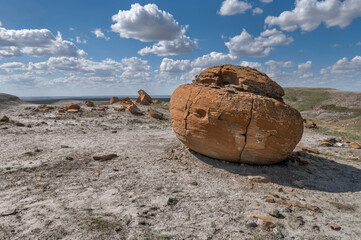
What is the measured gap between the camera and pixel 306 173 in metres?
8.60

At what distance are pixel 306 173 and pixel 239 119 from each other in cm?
391

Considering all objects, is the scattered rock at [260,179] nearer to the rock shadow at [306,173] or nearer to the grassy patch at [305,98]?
the rock shadow at [306,173]

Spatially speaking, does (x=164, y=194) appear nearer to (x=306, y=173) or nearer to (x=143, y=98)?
(x=306, y=173)

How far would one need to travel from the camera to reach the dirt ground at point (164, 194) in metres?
4.86

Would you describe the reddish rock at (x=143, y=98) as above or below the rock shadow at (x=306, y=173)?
above

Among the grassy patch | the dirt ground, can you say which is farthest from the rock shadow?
the grassy patch

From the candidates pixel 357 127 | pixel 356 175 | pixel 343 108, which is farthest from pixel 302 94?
pixel 356 175

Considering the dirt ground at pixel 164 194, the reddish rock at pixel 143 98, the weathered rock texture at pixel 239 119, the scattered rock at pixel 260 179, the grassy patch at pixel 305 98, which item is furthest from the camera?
the grassy patch at pixel 305 98

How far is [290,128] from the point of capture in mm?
8070

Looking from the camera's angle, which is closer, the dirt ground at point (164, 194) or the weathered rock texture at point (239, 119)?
the dirt ground at point (164, 194)

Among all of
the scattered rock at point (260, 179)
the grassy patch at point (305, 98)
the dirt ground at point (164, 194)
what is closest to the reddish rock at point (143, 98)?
the dirt ground at point (164, 194)

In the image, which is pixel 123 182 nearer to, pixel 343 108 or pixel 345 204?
pixel 345 204

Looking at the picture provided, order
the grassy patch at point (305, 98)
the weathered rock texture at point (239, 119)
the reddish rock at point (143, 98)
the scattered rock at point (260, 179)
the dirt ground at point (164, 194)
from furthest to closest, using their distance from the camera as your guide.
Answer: the grassy patch at point (305, 98), the reddish rock at point (143, 98), the weathered rock texture at point (239, 119), the scattered rock at point (260, 179), the dirt ground at point (164, 194)

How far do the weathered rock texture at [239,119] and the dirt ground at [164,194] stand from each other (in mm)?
780
